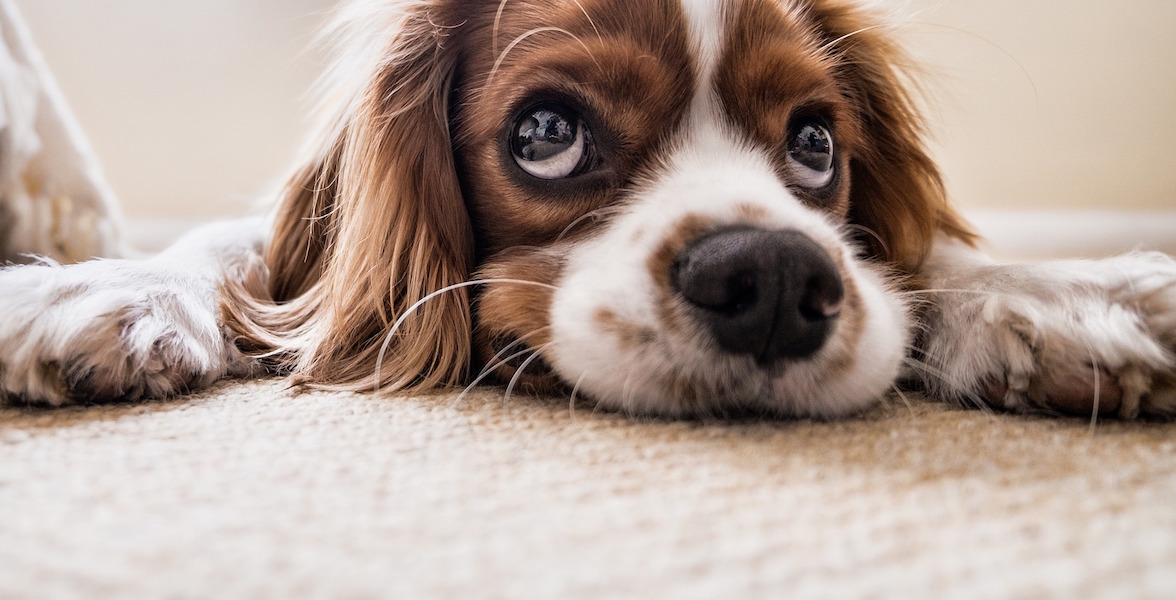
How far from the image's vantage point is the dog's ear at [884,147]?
1.54 meters

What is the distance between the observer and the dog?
3.15 ft

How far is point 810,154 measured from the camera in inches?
53.1

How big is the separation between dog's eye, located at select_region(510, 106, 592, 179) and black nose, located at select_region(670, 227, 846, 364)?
1.01 ft

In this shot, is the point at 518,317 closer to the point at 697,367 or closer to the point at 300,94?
the point at 697,367

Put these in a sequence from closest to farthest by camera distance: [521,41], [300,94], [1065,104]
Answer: [521,41]
[300,94]
[1065,104]

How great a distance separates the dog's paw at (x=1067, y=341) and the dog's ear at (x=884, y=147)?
0.39 meters

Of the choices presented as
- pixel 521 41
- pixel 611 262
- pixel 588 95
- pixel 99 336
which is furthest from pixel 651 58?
pixel 99 336

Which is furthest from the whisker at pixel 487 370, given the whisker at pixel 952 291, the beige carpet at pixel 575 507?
the whisker at pixel 952 291

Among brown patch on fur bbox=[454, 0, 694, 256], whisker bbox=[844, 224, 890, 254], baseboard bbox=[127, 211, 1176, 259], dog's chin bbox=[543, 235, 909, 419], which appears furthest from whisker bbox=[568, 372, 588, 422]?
baseboard bbox=[127, 211, 1176, 259]

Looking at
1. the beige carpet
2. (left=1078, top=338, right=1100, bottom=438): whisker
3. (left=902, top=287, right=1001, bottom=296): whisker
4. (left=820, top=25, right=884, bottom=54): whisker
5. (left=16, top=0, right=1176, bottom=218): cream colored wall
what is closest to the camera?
the beige carpet

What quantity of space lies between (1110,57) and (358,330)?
3562 mm

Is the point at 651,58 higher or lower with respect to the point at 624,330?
higher

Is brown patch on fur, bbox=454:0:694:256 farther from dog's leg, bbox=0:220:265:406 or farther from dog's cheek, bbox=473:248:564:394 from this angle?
dog's leg, bbox=0:220:265:406

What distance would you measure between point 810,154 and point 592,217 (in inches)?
15.7
